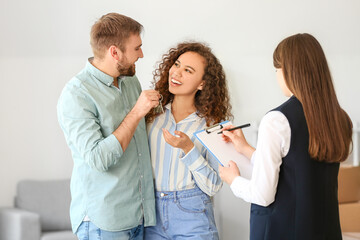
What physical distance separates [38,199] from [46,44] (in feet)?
3.91

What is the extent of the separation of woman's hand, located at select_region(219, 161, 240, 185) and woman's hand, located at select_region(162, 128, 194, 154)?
18 centimetres

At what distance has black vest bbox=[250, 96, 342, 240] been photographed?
1.53 metres

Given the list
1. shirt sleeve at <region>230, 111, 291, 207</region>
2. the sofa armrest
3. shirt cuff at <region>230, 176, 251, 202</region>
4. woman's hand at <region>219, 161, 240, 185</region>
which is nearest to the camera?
shirt sleeve at <region>230, 111, 291, 207</region>

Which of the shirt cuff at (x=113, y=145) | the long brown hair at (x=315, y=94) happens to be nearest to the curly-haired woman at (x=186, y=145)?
the shirt cuff at (x=113, y=145)

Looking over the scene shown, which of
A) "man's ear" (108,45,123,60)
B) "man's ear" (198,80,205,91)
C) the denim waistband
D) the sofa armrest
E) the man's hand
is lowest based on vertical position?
the sofa armrest

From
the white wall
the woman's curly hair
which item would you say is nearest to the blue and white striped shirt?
the woman's curly hair

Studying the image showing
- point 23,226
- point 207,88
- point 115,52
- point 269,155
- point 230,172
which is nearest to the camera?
point 269,155

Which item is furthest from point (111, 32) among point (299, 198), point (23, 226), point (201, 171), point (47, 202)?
point (47, 202)

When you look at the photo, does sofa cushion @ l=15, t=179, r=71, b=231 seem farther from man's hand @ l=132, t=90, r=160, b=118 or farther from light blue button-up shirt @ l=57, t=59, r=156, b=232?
man's hand @ l=132, t=90, r=160, b=118

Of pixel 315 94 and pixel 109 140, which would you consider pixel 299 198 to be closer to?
pixel 315 94

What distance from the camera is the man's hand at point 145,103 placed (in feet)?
5.79

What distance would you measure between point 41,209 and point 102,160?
Answer: 1.99 meters

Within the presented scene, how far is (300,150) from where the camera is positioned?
153 cm

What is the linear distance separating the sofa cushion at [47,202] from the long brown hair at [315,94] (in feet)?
7.90
